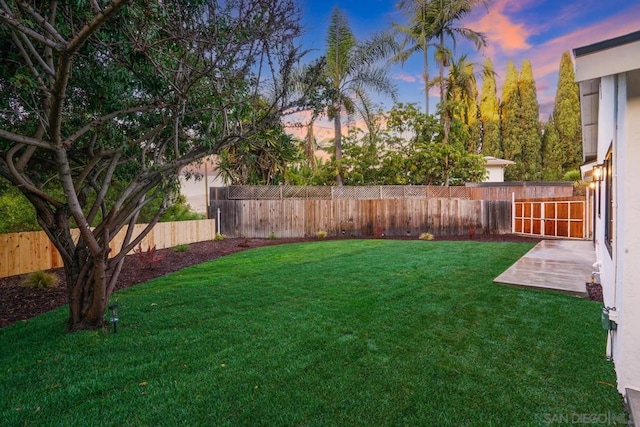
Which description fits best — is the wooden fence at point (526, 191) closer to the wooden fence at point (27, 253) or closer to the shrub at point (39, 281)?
the wooden fence at point (27, 253)

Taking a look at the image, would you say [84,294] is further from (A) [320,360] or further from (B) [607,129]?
(B) [607,129]

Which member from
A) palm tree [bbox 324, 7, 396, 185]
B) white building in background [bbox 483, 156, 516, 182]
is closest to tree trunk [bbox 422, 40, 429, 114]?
palm tree [bbox 324, 7, 396, 185]

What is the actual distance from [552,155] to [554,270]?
71.0 feet

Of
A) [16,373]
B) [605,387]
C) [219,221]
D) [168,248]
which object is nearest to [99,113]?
[16,373]

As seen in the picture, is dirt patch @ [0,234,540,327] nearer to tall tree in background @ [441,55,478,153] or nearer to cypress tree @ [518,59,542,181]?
tall tree in background @ [441,55,478,153]

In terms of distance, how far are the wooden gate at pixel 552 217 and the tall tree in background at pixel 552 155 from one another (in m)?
13.3

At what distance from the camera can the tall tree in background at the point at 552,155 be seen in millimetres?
23281

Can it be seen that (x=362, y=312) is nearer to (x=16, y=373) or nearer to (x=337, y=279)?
(x=337, y=279)

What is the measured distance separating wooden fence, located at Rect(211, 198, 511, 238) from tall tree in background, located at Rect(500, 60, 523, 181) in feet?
44.3

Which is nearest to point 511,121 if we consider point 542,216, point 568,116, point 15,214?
point 568,116

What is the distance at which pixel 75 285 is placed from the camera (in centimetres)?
368

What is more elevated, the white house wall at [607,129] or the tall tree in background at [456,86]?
the tall tree in background at [456,86]

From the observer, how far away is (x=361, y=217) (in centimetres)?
1357

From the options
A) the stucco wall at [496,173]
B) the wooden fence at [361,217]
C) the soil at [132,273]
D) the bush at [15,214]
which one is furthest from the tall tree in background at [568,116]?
the bush at [15,214]
